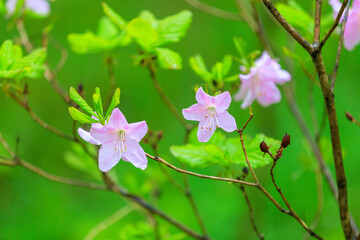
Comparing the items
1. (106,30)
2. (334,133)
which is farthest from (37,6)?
(334,133)

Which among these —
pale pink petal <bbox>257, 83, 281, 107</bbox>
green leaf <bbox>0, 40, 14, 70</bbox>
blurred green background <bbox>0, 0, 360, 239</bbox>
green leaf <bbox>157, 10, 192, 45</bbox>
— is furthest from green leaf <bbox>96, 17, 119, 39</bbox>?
blurred green background <bbox>0, 0, 360, 239</bbox>

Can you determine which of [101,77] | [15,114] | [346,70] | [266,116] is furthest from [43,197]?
[346,70]

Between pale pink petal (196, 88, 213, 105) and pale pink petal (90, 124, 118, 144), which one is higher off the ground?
pale pink petal (196, 88, 213, 105)

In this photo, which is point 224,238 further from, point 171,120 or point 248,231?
point 171,120

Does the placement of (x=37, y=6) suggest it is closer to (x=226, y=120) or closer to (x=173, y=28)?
(x=173, y=28)

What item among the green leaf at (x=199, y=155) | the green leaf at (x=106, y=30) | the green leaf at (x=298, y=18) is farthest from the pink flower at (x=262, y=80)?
the green leaf at (x=106, y=30)

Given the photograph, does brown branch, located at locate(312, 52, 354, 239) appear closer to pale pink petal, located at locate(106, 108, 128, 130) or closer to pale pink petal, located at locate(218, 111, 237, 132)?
pale pink petal, located at locate(218, 111, 237, 132)
